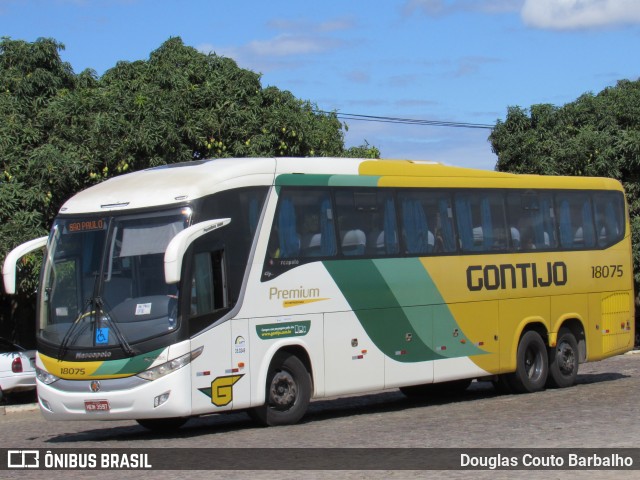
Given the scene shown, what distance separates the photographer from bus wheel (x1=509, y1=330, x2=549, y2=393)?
1961 centimetres

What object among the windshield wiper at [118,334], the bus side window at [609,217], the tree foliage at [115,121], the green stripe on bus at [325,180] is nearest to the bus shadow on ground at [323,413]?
the windshield wiper at [118,334]

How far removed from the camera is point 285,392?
15.5 m

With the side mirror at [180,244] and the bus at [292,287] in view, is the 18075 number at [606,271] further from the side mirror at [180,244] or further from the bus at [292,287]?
the side mirror at [180,244]

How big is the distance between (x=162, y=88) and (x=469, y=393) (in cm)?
945

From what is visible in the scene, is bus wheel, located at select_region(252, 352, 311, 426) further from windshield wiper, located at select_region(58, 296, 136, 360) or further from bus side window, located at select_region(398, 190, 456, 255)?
bus side window, located at select_region(398, 190, 456, 255)

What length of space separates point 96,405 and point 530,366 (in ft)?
28.4

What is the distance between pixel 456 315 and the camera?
18266 mm

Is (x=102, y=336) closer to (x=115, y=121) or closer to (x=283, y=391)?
(x=283, y=391)

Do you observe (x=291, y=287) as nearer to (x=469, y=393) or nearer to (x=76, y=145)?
(x=469, y=393)

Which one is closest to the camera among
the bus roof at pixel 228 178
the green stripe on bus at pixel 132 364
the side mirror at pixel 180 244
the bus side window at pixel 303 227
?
the side mirror at pixel 180 244

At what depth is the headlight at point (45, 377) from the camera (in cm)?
1455

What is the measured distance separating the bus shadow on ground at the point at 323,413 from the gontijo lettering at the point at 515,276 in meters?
1.94

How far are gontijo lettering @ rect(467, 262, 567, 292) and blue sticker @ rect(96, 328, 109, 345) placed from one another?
21.5 ft

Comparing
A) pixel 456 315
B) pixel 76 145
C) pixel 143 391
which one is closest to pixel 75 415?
pixel 143 391
